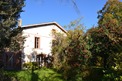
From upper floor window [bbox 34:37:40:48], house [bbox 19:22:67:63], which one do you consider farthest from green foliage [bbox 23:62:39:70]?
upper floor window [bbox 34:37:40:48]

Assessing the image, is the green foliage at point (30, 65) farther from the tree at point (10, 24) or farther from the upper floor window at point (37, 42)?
the tree at point (10, 24)

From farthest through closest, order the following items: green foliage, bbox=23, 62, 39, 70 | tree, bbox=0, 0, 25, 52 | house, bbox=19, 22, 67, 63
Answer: house, bbox=19, 22, 67, 63
green foliage, bbox=23, 62, 39, 70
tree, bbox=0, 0, 25, 52

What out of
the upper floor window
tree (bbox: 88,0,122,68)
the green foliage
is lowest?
the green foliage

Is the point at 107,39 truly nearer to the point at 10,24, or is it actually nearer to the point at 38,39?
the point at 10,24

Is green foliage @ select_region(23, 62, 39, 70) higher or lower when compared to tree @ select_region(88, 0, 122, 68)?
lower

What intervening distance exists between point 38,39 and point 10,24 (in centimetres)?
1971

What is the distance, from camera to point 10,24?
2111 centimetres

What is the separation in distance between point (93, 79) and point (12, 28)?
7.58m

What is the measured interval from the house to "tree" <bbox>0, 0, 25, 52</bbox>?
15.7 m

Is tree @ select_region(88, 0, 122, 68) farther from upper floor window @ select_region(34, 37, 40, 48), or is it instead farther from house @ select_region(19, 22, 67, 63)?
upper floor window @ select_region(34, 37, 40, 48)

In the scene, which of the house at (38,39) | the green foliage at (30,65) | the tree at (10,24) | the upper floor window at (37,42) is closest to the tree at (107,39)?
the tree at (10,24)

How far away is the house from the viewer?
128 ft

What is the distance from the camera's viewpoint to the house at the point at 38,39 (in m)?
38.9

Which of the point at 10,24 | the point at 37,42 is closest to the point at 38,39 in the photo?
the point at 37,42
